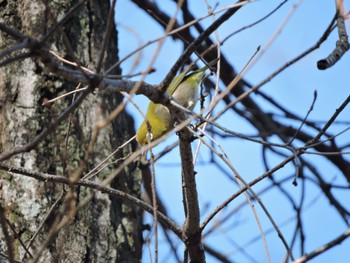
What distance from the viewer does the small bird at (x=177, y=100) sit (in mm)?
4039

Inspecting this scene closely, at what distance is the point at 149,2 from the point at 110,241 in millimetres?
1892

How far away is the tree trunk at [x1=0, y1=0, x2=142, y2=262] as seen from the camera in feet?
9.77

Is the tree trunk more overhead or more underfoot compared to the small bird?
more underfoot

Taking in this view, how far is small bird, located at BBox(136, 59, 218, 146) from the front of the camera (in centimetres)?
404

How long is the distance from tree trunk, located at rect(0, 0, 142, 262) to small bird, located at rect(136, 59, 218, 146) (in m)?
0.39

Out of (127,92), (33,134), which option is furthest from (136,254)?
(127,92)

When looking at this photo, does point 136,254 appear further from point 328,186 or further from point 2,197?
point 328,186

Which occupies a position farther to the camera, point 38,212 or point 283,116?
point 283,116

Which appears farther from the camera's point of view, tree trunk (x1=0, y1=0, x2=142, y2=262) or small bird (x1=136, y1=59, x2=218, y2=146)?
small bird (x1=136, y1=59, x2=218, y2=146)

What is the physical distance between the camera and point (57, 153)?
10.5 ft

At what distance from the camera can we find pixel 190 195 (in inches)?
90.7

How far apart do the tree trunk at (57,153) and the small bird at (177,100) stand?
389 millimetres

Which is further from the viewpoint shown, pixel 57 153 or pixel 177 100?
pixel 177 100

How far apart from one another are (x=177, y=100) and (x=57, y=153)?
1.16 meters
